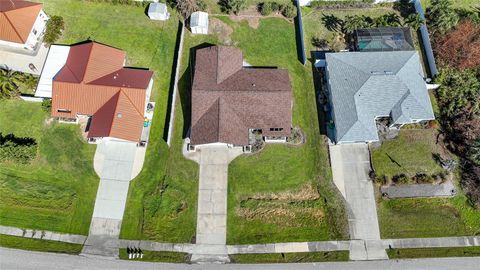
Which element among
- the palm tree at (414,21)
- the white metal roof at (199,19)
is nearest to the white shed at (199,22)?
the white metal roof at (199,19)

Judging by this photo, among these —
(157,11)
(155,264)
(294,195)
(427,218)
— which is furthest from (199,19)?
(427,218)

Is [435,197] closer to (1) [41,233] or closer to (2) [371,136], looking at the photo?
(2) [371,136]

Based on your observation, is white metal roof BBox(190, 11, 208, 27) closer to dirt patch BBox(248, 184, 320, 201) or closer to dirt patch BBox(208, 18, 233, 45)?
dirt patch BBox(208, 18, 233, 45)

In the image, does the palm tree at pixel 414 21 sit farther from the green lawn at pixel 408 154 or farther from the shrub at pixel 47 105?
the shrub at pixel 47 105

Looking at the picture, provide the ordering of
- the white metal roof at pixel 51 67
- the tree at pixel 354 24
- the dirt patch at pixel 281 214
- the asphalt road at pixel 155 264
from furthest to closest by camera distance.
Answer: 1. the tree at pixel 354 24
2. the white metal roof at pixel 51 67
3. the dirt patch at pixel 281 214
4. the asphalt road at pixel 155 264

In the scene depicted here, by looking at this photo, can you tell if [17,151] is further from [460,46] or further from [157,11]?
[460,46]
